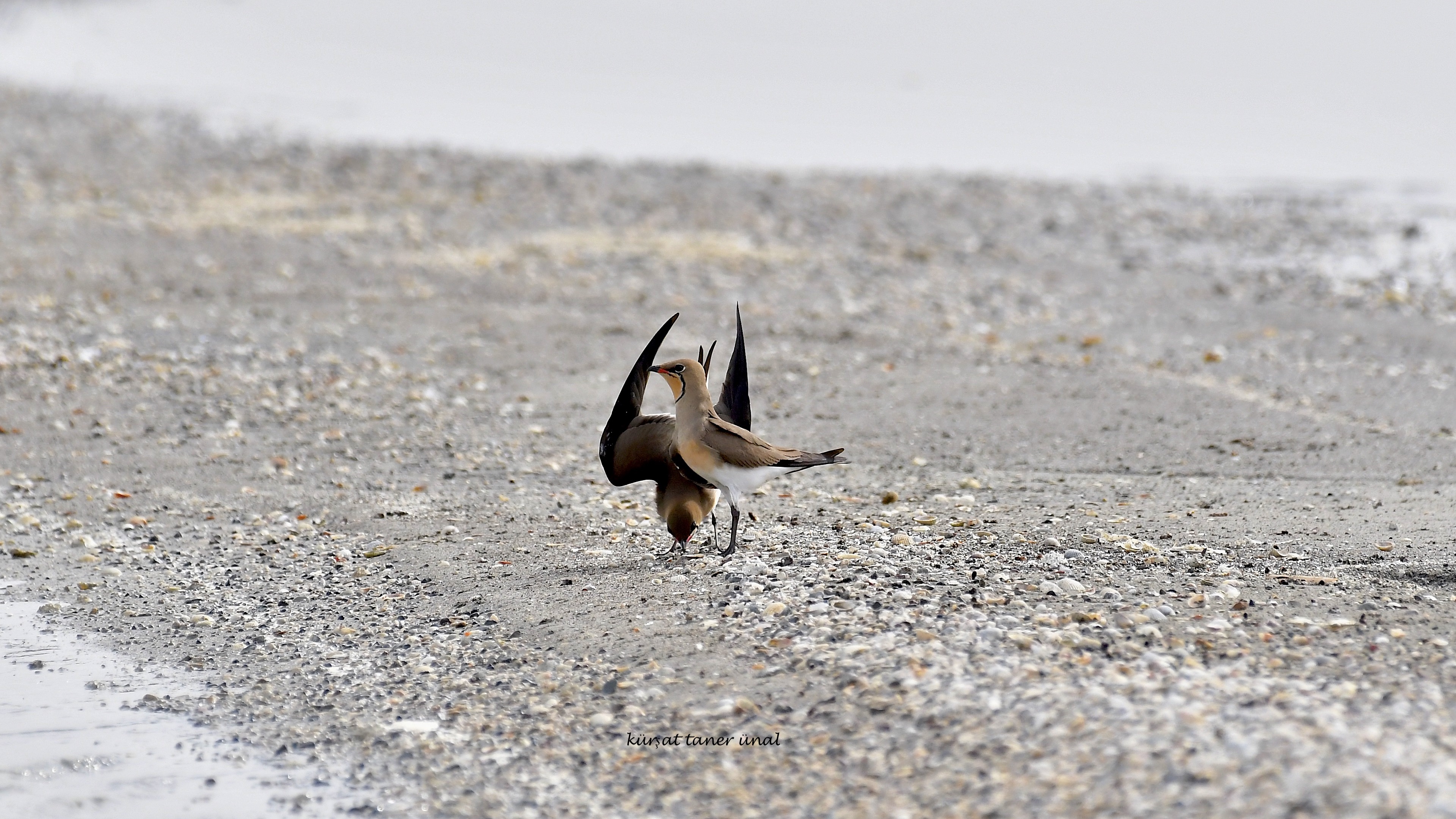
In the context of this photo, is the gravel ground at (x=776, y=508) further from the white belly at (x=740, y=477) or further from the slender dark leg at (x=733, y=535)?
the white belly at (x=740, y=477)

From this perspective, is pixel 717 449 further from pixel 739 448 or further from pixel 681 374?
pixel 681 374

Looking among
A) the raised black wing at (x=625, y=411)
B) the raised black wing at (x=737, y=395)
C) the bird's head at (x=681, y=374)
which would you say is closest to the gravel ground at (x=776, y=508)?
the raised black wing at (x=625, y=411)

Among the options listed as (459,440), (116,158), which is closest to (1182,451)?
(459,440)

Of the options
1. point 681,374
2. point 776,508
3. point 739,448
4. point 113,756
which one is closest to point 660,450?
point 681,374

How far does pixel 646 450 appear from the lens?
659cm

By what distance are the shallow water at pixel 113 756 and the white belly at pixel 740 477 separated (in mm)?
2080

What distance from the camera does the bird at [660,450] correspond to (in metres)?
6.54

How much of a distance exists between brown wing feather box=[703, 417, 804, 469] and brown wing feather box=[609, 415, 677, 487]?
38 cm

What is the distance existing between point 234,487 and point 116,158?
12.9 metres

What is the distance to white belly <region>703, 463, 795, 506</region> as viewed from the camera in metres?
6.18

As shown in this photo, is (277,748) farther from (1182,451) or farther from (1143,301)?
(1143,301)

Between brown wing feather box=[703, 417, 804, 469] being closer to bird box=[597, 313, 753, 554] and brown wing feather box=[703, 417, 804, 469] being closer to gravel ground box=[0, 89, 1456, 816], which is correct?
bird box=[597, 313, 753, 554]

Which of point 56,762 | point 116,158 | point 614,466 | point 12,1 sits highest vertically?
point 12,1

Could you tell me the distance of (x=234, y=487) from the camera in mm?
8125
